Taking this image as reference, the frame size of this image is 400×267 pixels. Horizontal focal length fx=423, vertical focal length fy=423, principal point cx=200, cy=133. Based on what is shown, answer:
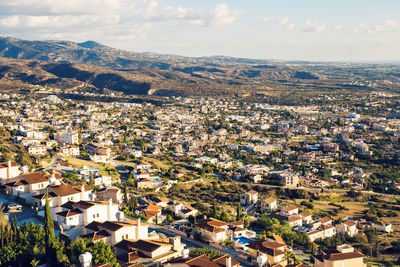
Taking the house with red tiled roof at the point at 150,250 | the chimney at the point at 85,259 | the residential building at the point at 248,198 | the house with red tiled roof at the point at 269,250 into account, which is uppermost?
the chimney at the point at 85,259

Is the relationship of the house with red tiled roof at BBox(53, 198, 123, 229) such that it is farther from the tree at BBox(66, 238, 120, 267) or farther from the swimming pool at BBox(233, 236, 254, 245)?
the swimming pool at BBox(233, 236, 254, 245)

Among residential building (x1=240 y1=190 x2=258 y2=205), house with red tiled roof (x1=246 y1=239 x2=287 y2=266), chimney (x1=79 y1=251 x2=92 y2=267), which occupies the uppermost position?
chimney (x1=79 y1=251 x2=92 y2=267)

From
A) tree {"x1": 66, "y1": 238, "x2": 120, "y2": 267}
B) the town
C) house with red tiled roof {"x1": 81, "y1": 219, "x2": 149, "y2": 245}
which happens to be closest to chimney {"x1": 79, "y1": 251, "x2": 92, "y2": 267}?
the town

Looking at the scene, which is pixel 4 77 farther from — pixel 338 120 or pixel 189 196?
pixel 189 196

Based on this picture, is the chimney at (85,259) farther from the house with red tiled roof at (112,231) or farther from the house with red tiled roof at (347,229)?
the house with red tiled roof at (347,229)

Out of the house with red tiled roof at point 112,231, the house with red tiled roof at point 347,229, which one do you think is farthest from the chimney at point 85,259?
the house with red tiled roof at point 347,229

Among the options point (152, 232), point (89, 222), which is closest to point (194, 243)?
point (152, 232)

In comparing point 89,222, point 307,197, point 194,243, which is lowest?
point 307,197

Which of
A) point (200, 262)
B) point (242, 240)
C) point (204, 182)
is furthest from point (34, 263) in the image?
point (204, 182)
